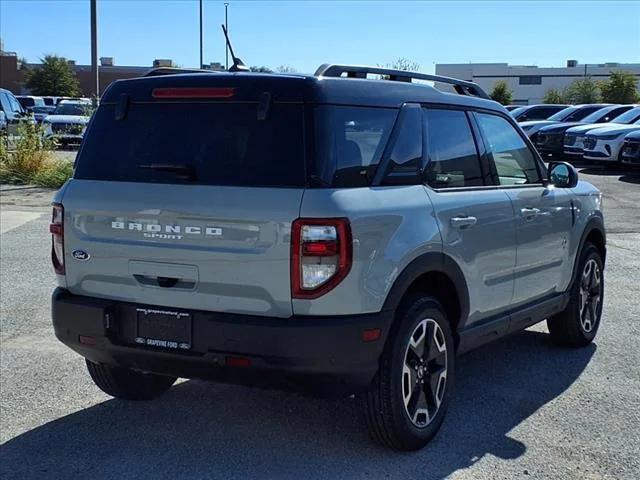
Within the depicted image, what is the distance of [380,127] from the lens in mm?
4227

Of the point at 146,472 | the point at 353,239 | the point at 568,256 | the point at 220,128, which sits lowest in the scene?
the point at 146,472

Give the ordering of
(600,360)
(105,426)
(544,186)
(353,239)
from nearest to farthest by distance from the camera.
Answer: (353,239)
(105,426)
(544,186)
(600,360)

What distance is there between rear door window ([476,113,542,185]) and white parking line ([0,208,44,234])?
839 centimetres

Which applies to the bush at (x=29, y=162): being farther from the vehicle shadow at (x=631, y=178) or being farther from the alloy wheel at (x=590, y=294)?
the alloy wheel at (x=590, y=294)

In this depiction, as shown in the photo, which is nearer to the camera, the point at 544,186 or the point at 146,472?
the point at 146,472

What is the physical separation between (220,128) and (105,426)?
191 cm

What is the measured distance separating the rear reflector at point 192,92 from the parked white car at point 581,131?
66.5 feet

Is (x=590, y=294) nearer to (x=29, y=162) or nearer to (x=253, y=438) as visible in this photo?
(x=253, y=438)

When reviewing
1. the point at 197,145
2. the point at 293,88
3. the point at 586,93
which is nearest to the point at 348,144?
the point at 293,88

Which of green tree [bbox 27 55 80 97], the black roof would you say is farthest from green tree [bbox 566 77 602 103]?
the black roof

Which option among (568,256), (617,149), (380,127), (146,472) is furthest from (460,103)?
(617,149)

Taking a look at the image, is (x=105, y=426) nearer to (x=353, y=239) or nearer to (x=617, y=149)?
(x=353, y=239)

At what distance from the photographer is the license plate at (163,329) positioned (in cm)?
395

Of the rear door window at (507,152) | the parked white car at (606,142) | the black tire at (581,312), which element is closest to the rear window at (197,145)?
the rear door window at (507,152)
